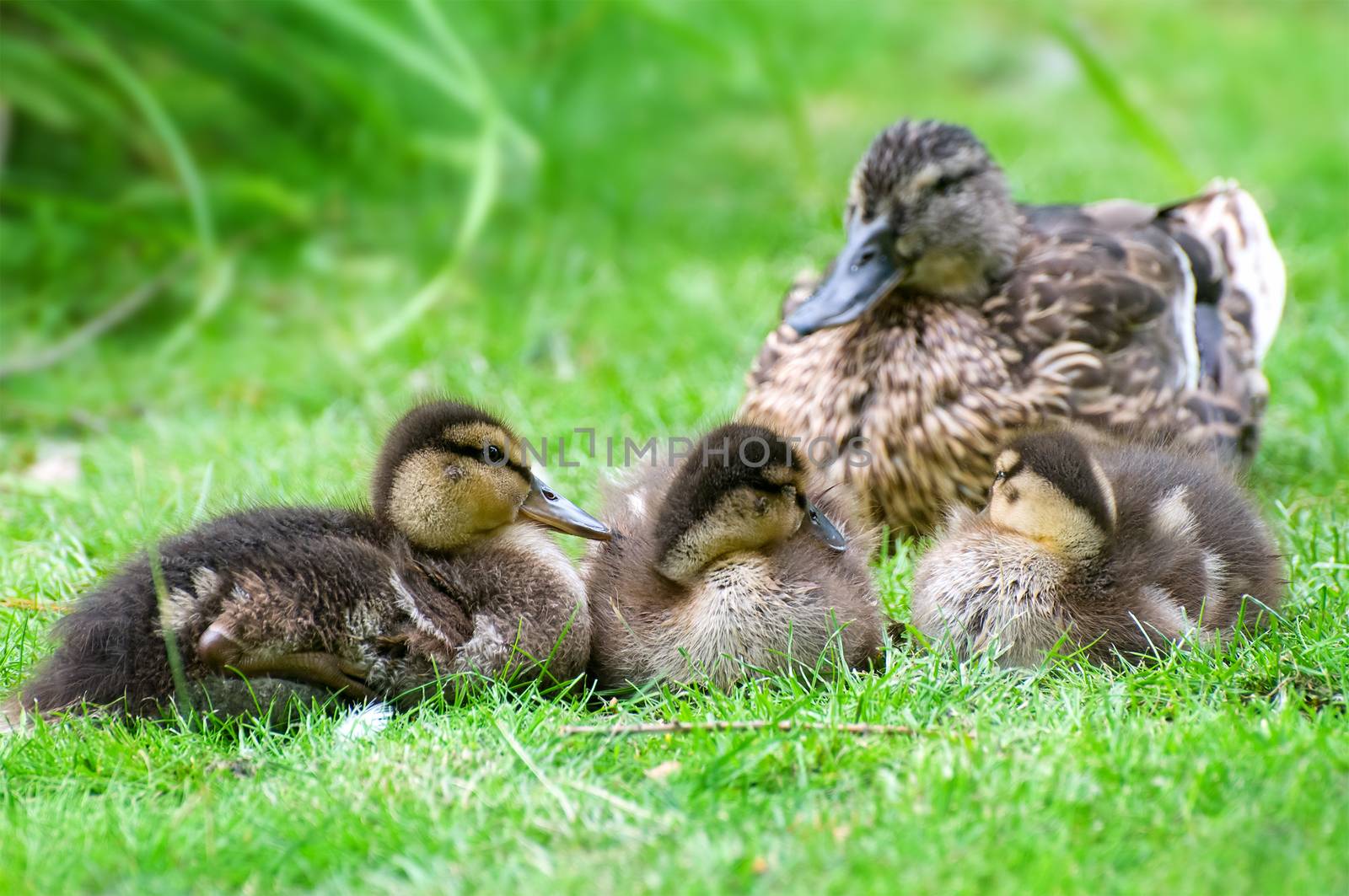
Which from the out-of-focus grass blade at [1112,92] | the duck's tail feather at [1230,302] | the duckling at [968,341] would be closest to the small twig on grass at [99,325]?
the duckling at [968,341]

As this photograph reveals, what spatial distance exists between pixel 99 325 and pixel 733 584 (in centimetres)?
425

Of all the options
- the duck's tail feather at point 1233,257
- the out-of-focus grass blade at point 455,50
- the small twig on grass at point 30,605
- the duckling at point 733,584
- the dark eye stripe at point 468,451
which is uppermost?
the out-of-focus grass blade at point 455,50

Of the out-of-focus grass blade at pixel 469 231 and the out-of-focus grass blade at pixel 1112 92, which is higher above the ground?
the out-of-focus grass blade at pixel 1112 92

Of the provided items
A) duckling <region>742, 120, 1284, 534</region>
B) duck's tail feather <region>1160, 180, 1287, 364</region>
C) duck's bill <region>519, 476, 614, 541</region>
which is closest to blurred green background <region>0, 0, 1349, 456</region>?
duck's tail feather <region>1160, 180, 1287, 364</region>

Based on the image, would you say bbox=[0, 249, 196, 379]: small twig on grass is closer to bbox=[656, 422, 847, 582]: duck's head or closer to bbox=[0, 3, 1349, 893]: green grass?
bbox=[0, 3, 1349, 893]: green grass

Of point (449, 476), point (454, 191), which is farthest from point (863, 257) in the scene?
point (454, 191)

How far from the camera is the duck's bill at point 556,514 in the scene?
3322 mm

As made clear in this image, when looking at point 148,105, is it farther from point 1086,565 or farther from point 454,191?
point 1086,565

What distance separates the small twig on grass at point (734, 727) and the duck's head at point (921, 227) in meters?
1.71

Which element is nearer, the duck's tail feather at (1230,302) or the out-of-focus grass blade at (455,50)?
the duck's tail feather at (1230,302)

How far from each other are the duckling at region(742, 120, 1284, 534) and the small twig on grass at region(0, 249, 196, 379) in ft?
10.5

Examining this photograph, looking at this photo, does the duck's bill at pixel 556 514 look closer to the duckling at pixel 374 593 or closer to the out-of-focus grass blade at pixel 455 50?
the duckling at pixel 374 593

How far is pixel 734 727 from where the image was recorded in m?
2.76

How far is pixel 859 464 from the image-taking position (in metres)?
4.21
